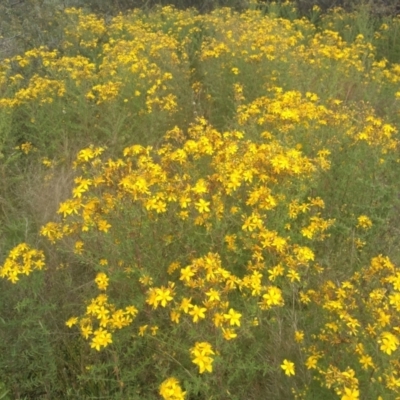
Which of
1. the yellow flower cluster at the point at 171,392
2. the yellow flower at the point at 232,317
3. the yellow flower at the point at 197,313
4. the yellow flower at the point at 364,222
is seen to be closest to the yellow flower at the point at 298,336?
the yellow flower at the point at 232,317

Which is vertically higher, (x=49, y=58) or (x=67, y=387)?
(x=49, y=58)

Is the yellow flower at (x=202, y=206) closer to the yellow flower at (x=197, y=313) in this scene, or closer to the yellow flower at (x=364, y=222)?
the yellow flower at (x=197, y=313)

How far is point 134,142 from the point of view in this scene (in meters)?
4.53

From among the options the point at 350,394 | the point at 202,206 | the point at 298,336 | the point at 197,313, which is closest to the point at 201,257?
the point at 202,206

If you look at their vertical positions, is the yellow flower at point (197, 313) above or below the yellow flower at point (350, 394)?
above

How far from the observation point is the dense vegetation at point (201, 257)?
2.13 metres

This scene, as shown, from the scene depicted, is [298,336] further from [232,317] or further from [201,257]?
[201,257]

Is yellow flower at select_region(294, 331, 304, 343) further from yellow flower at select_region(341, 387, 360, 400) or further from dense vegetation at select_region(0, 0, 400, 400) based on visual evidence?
yellow flower at select_region(341, 387, 360, 400)

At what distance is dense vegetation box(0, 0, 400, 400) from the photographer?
7.00ft

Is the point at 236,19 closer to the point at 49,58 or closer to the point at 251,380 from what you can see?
the point at 49,58

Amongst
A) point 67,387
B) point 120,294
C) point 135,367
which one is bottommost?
point 67,387

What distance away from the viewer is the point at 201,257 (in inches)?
91.4

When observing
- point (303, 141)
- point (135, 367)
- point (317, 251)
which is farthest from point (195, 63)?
point (135, 367)

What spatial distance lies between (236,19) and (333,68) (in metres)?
1.80
